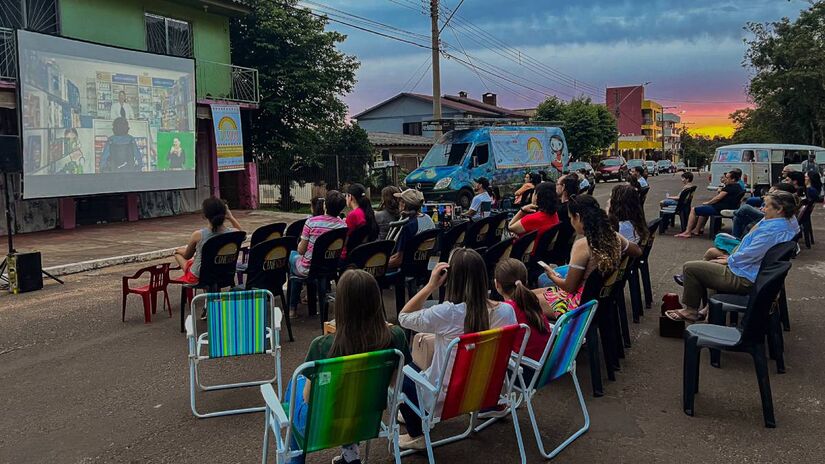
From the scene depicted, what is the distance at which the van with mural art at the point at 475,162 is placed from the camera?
18.7m

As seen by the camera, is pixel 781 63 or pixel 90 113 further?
pixel 781 63

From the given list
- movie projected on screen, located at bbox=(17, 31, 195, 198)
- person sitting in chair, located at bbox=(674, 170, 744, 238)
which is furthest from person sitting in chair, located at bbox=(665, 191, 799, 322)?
movie projected on screen, located at bbox=(17, 31, 195, 198)

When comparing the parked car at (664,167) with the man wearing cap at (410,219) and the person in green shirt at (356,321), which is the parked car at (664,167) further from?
the person in green shirt at (356,321)

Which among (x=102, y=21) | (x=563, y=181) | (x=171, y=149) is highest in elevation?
(x=102, y=21)

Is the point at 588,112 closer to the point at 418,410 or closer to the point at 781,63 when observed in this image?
the point at 781,63

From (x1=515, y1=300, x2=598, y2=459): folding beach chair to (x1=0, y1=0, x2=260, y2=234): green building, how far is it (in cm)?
1343

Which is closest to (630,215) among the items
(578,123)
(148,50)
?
(148,50)

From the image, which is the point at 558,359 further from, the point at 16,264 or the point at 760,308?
the point at 16,264

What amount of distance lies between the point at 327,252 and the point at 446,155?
13938 millimetres

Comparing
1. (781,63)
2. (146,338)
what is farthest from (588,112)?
(146,338)

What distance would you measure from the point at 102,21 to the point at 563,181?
13.8 metres

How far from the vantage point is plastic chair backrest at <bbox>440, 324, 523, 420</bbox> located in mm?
3080

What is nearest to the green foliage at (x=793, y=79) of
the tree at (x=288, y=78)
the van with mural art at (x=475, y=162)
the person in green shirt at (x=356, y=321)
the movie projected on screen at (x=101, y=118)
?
the van with mural art at (x=475, y=162)

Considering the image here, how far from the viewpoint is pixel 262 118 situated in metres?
22.4
